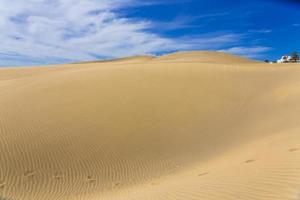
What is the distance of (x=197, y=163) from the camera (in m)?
8.54

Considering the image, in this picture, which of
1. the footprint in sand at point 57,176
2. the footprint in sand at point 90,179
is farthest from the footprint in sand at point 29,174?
the footprint in sand at point 90,179

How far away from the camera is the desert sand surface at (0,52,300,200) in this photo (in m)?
6.30

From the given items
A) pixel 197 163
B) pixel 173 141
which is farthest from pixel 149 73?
pixel 197 163

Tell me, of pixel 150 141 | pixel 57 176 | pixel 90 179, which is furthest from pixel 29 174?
pixel 150 141

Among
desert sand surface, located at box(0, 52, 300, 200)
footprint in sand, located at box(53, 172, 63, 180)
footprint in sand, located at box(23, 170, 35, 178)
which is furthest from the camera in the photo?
footprint in sand, located at box(53, 172, 63, 180)

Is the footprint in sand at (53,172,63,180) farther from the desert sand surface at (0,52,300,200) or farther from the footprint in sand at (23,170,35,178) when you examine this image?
the footprint in sand at (23,170,35,178)

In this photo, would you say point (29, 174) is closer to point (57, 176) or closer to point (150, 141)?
point (57, 176)

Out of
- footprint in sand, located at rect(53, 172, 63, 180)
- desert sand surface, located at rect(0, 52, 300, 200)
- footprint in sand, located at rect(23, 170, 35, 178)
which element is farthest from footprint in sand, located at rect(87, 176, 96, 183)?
footprint in sand, located at rect(23, 170, 35, 178)

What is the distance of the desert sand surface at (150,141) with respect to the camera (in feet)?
20.7

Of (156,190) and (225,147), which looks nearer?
(156,190)

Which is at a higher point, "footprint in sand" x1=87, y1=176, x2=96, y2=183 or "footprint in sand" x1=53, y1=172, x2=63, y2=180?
"footprint in sand" x1=53, y1=172, x2=63, y2=180

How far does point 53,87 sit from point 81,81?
184cm

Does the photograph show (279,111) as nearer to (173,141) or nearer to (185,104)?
(185,104)

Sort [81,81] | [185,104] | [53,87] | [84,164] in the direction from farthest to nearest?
[81,81] → [53,87] → [185,104] → [84,164]
